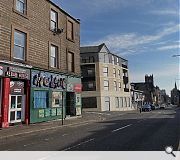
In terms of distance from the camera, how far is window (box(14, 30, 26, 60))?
68.7 ft

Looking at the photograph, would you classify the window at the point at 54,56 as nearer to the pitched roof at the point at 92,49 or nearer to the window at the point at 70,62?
the window at the point at 70,62

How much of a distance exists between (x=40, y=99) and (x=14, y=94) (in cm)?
319

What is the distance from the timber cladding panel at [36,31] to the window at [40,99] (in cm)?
209

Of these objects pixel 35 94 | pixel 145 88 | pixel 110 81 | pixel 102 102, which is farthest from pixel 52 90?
pixel 145 88

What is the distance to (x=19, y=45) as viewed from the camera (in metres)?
21.4

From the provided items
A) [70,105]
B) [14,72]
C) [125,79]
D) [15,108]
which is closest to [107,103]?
[125,79]

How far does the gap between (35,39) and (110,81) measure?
139 feet

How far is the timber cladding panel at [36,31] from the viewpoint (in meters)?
19.8

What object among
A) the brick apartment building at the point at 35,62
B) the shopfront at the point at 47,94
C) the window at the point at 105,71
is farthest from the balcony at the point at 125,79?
the shopfront at the point at 47,94

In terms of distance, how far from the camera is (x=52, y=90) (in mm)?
25469

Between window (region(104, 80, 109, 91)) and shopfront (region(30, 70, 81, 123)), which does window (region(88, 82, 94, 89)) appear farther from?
shopfront (region(30, 70, 81, 123))

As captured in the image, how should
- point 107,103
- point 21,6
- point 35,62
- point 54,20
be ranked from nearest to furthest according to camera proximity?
point 21,6 → point 35,62 → point 54,20 → point 107,103

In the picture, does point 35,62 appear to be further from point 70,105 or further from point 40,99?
point 70,105
